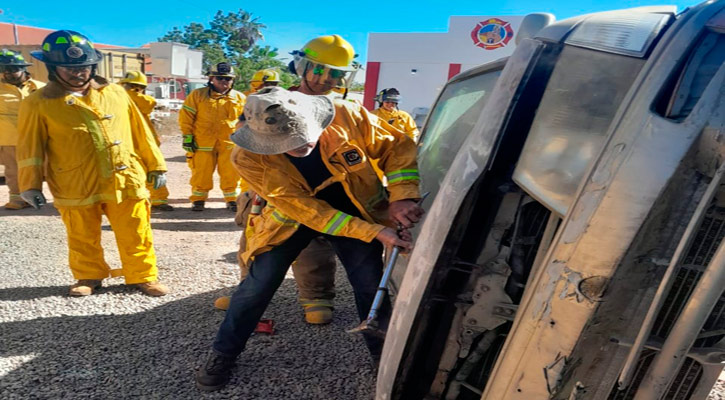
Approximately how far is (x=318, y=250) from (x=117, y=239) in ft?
5.37

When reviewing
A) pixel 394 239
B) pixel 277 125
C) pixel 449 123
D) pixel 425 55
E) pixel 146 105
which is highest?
pixel 425 55

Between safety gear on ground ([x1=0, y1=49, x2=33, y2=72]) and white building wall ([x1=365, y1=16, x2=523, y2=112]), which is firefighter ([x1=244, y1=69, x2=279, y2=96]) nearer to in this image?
safety gear on ground ([x1=0, y1=49, x2=33, y2=72])

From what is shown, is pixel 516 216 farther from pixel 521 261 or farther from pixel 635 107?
pixel 635 107

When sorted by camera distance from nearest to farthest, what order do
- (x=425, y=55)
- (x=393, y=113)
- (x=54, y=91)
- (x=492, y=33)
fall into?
(x=54, y=91)
(x=393, y=113)
(x=492, y=33)
(x=425, y=55)

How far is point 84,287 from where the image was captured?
3586mm

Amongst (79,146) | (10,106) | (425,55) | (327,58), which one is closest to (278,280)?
(327,58)

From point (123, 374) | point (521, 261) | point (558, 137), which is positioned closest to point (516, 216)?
point (521, 261)

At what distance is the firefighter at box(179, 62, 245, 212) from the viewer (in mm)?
6434

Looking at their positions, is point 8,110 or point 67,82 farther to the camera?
point 8,110

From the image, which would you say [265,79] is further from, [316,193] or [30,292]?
[316,193]

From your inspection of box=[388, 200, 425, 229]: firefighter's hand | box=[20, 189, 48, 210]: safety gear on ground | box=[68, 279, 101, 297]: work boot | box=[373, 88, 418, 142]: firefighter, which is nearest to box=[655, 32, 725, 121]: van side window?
box=[388, 200, 425, 229]: firefighter's hand

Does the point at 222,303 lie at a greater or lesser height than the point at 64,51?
lesser

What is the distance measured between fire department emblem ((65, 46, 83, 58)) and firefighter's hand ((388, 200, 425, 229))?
8.29 ft

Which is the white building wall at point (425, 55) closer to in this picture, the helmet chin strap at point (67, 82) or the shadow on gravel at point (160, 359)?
the helmet chin strap at point (67, 82)
